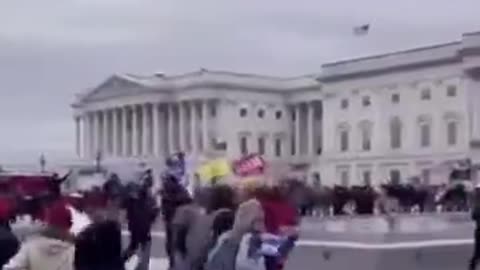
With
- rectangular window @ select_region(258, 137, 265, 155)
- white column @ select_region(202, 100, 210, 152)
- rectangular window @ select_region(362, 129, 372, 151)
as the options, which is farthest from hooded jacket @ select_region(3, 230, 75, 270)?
rectangular window @ select_region(258, 137, 265, 155)

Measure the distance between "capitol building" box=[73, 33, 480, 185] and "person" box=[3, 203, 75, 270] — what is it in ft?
209

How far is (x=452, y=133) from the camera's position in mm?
81688

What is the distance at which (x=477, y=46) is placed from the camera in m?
74.7

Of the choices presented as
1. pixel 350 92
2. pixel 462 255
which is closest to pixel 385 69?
pixel 350 92

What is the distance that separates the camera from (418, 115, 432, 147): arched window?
83.8 m

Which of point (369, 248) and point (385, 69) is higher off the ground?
point (385, 69)

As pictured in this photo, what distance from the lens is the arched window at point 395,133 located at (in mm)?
86125

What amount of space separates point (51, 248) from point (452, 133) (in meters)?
76.0

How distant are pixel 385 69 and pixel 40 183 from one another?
53.2m

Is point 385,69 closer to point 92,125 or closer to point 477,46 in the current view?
point 477,46

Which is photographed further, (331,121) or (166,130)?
(166,130)

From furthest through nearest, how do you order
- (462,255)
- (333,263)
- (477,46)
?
(477,46)
(462,255)
(333,263)

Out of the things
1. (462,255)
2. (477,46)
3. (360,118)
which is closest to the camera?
(462,255)

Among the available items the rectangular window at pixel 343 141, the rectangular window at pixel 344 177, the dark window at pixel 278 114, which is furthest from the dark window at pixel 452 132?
the dark window at pixel 278 114
